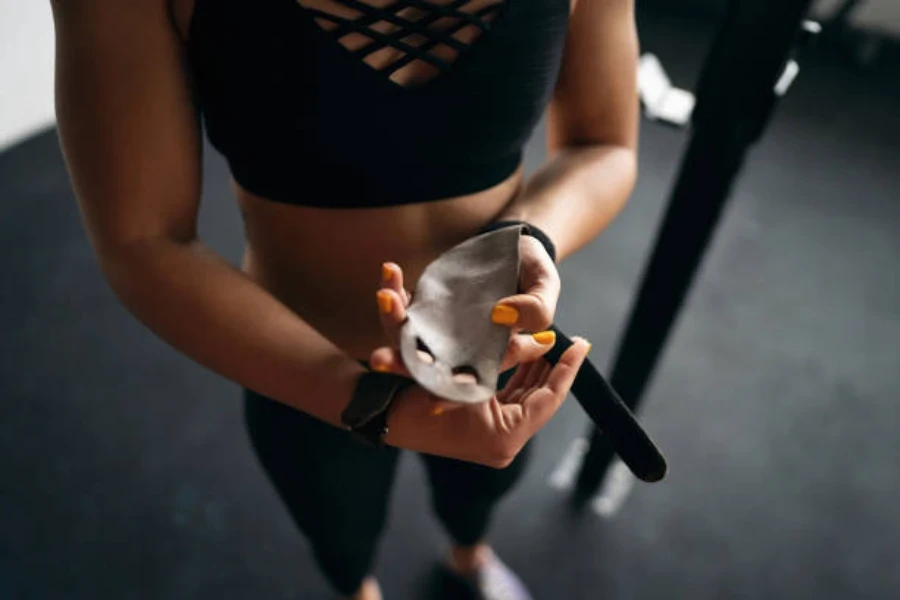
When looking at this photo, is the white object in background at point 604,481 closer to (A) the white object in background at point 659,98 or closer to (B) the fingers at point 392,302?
(A) the white object in background at point 659,98

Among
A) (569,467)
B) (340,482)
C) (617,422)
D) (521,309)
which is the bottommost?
(569,467)

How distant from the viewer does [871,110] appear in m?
2.41

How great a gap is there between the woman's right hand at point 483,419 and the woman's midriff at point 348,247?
0.54ft

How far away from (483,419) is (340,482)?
34 cm

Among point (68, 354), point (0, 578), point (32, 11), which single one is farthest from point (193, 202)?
point (32, 11)

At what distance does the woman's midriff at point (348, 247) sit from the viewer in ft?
1.92

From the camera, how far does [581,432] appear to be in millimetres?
1460

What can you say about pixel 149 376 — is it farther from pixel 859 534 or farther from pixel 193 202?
pixel 859 534

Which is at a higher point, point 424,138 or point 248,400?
point 424,138

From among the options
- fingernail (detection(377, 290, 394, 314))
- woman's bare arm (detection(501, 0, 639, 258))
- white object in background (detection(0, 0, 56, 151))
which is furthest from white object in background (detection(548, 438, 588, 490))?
white object in background (detection(0, 0, 56, 151))

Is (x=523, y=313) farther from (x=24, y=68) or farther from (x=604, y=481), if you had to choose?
(x=24, y=68)

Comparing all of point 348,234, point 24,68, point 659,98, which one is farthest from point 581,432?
point 24,68

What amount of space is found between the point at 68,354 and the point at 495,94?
1.45 m

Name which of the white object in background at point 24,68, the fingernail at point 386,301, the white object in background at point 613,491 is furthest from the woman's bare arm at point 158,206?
the white object in background at point 24,68
